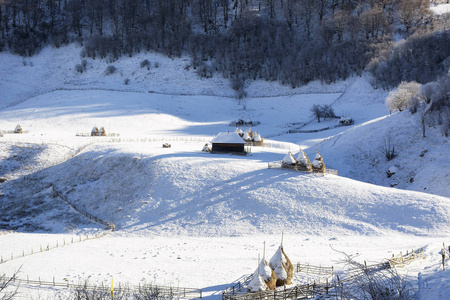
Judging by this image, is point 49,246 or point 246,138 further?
point 246,138

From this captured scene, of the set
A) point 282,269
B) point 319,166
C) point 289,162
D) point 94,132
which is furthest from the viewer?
point 94,132

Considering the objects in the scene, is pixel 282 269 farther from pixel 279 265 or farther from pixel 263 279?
pixel 263 279

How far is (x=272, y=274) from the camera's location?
2311cm

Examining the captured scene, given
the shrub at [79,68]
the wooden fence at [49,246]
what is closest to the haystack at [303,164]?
the wooden fence at [49,246]

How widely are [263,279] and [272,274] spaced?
65cm

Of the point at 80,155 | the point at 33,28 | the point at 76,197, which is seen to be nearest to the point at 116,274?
the point at 76,197

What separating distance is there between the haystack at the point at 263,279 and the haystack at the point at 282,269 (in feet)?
2.37

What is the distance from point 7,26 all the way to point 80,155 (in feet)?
265

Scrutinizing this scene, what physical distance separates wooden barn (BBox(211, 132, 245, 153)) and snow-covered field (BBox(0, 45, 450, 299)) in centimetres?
229

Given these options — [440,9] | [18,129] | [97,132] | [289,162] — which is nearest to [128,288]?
[289,162]

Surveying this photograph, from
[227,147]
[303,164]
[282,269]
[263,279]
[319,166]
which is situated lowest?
[263,279]

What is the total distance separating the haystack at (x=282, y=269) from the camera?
78.1ft

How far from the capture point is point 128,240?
34.8 metres

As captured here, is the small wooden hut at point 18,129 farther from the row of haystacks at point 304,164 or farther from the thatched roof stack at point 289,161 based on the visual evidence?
the row of haystacks at point 304,164
